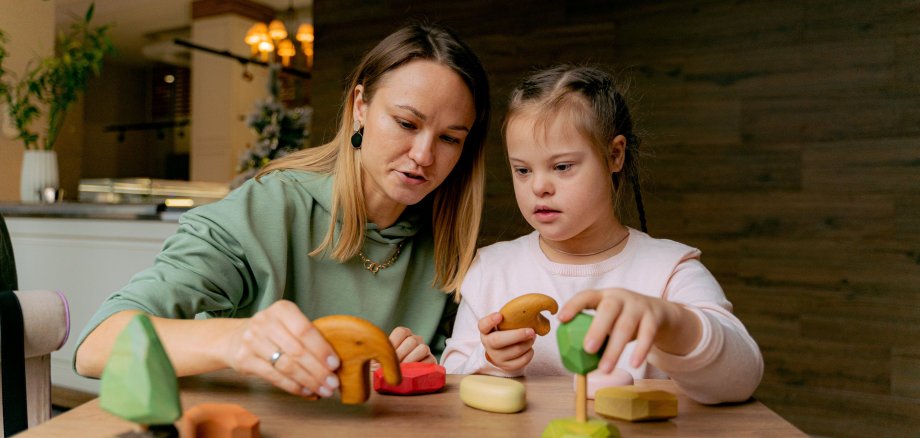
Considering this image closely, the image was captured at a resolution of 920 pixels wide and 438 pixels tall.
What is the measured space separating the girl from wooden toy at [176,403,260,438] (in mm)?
390

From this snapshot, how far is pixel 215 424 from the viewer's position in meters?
0.66

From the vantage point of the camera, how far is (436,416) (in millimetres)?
800

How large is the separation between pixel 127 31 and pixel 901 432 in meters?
8.48

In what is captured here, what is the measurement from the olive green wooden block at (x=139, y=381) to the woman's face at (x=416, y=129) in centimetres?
77

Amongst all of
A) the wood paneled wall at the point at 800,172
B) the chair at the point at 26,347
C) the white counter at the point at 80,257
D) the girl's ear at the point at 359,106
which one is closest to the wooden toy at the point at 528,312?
the girl's ear at the point at 359,106

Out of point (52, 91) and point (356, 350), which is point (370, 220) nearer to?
point (356, 350)

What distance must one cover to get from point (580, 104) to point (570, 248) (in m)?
0.29

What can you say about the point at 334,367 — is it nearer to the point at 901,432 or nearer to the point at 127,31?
the point at 901,432

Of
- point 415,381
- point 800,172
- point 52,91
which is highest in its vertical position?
point 52,91

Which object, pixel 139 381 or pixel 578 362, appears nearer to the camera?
pixel 139 381

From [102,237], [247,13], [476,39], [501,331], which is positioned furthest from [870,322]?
[247,13]

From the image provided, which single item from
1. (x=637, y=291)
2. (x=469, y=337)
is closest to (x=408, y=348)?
(x=469, y=337)

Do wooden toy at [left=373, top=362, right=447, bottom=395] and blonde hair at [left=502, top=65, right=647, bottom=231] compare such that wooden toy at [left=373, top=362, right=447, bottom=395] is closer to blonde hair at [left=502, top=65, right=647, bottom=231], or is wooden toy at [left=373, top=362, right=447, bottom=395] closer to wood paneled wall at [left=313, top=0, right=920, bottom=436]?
blonde hair at [left=502, top=65, right=647, bottom=231]

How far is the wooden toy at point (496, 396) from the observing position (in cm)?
81
